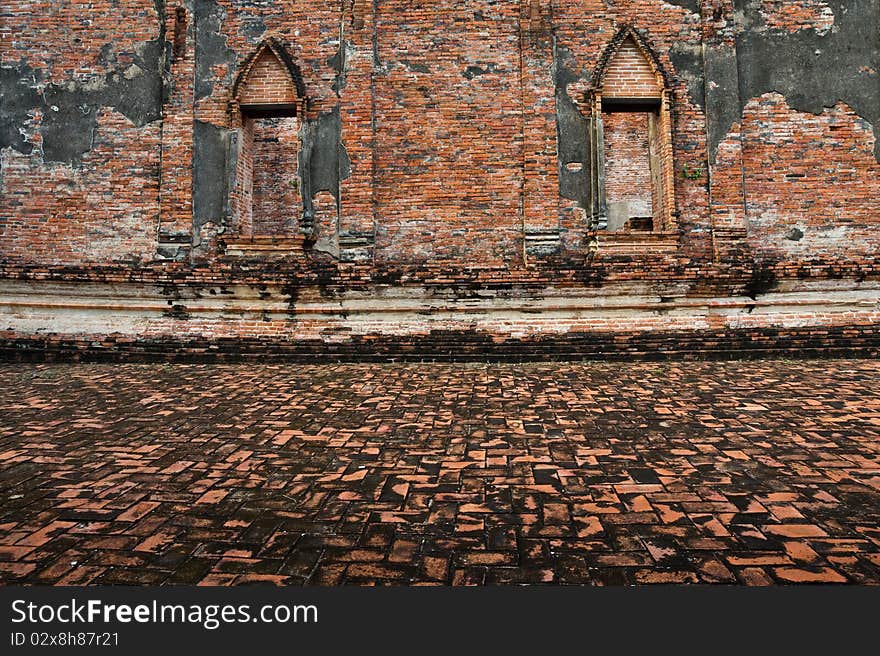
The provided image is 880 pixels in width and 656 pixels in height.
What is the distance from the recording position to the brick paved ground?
211 centimetres

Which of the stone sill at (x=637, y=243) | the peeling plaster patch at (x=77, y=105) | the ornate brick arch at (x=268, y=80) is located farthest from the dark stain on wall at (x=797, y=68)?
the peeling plaster patch at (x=77, y=105)

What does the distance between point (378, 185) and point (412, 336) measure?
235cm

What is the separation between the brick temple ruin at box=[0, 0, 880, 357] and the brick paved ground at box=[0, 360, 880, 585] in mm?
1739

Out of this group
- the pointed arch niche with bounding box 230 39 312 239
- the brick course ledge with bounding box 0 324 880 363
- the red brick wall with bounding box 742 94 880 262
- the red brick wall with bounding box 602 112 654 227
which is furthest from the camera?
the red brick wall with bounding box 602 112 654 227

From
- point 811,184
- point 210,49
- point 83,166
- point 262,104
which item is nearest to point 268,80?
point 262,104

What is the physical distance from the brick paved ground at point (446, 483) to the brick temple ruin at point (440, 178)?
1.74 meters

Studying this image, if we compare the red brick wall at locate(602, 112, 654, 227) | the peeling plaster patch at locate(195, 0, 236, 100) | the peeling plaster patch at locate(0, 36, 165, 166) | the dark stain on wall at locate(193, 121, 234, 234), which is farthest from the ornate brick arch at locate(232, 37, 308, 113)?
the red brick wall at locate(602, 112, 654, 227)

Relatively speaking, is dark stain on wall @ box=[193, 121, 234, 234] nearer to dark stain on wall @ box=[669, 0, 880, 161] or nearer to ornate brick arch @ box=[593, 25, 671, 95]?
ornate brick arch @ box=[593, 25, 671, 95]

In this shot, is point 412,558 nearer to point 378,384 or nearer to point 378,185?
point 378,384

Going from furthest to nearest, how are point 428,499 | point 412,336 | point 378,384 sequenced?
1. point 412,336
2. point 378,384
3. point 428,499

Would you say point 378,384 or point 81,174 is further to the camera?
point 81,174

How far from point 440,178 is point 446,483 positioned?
5.36 metres

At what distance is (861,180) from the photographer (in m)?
7.09

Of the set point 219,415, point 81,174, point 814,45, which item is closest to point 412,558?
point 219,415
